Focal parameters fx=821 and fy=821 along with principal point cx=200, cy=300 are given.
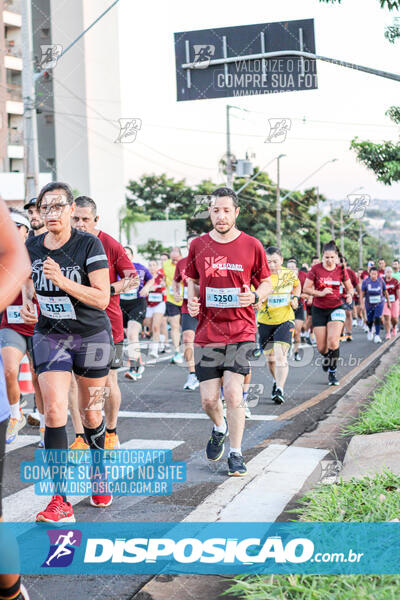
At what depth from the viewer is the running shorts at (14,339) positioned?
295 inches

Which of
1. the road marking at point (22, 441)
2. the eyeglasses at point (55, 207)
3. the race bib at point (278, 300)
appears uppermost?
the eyeglasses at point (55, 207)

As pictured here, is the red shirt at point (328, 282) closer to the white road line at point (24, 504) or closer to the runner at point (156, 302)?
the runner at point (156, 302)

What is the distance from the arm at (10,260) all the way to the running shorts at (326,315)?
9516 millimetres

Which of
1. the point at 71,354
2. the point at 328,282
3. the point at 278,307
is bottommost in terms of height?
the point at 278,307

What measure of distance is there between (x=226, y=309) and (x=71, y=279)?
1.65 m

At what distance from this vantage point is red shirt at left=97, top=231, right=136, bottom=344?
6938 mm

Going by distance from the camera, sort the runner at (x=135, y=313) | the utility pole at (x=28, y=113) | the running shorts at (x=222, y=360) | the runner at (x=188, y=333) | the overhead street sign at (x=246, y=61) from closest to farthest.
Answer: the running shorts at (x=222, y=360)
the runner at (x=188, y=333)
the overhead street sign at (x=246, y=61)
the runner at (x=135, y=313)
the utility pole at (x=28, y=113)

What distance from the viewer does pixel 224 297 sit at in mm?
6277

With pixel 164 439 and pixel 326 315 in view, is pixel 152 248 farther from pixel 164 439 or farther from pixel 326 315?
pixel 164 439

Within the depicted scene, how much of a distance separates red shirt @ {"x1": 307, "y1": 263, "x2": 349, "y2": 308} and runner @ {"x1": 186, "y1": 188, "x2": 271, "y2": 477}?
5.33 meters

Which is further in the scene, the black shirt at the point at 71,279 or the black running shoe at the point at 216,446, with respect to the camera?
the black running shoe at the point at 216,446

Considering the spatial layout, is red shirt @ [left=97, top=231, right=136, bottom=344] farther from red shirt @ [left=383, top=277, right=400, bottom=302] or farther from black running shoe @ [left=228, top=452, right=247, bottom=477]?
red shirt @ [left=383, top=277, right=400, bottom=302]

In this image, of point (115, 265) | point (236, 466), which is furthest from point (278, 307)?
point (236, 466)

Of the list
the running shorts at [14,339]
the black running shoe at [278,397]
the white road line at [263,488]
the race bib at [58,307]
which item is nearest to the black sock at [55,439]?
the race bib at [58,307]
